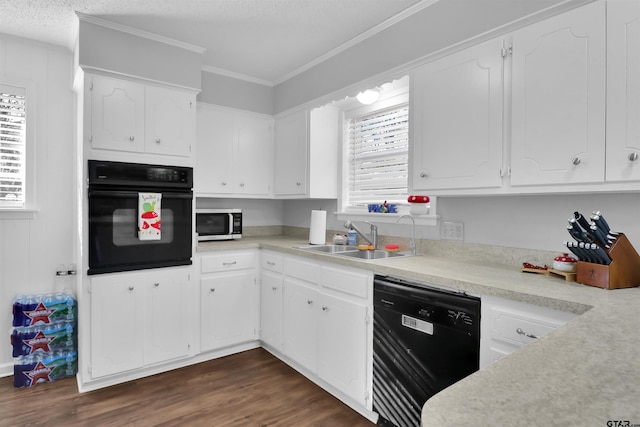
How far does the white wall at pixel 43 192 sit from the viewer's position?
2795mm

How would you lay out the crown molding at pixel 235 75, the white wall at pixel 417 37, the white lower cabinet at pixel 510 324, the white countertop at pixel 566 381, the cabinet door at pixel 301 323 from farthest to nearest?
the crown molding at pixel 235 75, the cabinet door at pixel 301 323, the white wall at pixel 417 37, the white lower cabinet at pixel 510 324, the white countertop at pixel 566 381

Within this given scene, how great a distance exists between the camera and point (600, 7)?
1.55 m

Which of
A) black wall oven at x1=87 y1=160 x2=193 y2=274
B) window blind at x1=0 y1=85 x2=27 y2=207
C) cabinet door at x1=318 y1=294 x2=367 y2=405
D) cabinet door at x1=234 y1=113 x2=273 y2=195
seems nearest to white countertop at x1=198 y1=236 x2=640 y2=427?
cabinet door at x1=318 y1=294 x2=367 y2=405

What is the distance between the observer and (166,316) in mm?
2854

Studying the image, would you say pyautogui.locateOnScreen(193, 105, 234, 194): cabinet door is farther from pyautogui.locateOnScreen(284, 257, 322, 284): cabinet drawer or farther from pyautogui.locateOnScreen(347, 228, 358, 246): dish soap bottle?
pyautogui.locateOnScreen(347, 228, 358, 246): dish soap bottle

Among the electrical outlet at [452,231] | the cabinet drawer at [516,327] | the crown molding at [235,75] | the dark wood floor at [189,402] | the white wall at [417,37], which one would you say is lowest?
the dark wood floor at [189,402]

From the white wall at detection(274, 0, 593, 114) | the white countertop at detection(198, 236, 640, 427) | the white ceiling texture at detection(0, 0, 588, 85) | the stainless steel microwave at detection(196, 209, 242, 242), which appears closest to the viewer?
the white countertop at detection(198, 236, 640, 427)

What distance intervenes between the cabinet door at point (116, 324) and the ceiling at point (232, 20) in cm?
179

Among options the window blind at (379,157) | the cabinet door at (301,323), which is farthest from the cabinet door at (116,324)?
the window blind at (379,157)

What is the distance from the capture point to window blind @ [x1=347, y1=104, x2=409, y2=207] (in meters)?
2.92

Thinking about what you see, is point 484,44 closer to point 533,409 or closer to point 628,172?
point 628,172

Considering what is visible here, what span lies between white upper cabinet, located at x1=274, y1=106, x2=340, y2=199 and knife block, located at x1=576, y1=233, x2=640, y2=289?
216 cm

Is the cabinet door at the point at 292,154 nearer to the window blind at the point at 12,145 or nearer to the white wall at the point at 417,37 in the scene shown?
the white wall at the point at 417,37

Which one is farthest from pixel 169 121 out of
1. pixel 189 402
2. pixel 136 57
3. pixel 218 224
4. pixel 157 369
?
pixel 189 402
